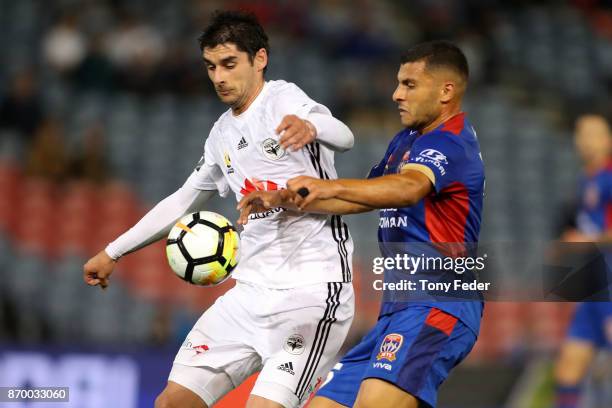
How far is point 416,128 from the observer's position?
16.2 ft

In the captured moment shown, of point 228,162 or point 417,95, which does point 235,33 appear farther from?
point 417,95

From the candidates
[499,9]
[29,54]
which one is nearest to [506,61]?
[499,9]

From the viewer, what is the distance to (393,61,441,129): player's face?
15.7 ft

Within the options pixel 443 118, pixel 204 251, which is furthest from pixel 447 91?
pixel 204 251

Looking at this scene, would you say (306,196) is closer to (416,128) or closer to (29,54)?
(416,128)

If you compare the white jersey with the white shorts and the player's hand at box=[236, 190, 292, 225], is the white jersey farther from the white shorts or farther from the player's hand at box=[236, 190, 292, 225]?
the player's hand at box=[236, 190, 292, 225]

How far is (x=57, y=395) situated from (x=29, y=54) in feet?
23.5

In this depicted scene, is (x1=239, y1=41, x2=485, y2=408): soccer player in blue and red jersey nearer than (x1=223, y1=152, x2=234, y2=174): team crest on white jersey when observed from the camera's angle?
Yes

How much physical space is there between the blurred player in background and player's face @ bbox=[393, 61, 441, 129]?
3.19 m

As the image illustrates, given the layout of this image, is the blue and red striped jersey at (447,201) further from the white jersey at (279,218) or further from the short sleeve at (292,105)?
the short sleeve at (292,105)

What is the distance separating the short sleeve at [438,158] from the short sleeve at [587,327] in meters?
3.62

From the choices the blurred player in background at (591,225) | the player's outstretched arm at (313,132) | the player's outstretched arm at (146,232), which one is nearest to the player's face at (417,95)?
the player's outstretched arm at (313,132)

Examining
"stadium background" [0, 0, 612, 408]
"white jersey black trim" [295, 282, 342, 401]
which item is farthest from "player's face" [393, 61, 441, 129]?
"stadium background" [0, 0, 612, 408]

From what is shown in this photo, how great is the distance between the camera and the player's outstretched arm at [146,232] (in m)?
5.34
